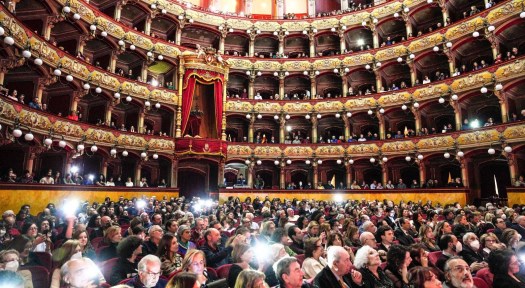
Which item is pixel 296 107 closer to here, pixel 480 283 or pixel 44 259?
pixel 44 259

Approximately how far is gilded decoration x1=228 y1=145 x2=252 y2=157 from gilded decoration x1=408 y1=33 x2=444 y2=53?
13988 mm

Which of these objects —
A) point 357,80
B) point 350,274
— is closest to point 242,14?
point 357,80

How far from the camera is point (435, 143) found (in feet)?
76.2

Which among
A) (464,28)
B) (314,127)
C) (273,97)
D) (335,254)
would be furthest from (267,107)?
(335,254)

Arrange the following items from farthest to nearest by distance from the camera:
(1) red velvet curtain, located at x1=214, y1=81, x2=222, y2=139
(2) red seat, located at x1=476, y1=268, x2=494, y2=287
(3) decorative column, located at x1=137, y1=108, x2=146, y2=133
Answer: (1) red velvet curtain, located at x1=214, y1=81, x2=222, y2=139
(3) decorative column, located at x1=137, y1=108, x2=146, y2=133
(2) red seat, located at x1=476, y1=268, x2=494, y2=287

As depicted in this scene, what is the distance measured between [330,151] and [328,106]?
3.68 metres

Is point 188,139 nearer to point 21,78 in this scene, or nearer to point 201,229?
point 21,78

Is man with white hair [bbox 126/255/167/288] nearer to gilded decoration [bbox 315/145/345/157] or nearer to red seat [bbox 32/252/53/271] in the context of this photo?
red seat [bbox 32/252/53/271]

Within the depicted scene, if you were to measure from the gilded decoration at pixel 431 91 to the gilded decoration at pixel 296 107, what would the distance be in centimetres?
814

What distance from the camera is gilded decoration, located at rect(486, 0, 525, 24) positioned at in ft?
63.9

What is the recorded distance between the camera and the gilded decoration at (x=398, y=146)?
24.5 metres

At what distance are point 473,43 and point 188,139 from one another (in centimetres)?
Result: 2053

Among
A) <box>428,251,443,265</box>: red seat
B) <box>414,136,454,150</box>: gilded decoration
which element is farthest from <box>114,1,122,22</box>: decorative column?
<box>428,251,443,265</box>: red seat

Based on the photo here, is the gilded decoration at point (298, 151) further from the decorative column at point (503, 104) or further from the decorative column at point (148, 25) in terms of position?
the decorative column at point (148, 25)
